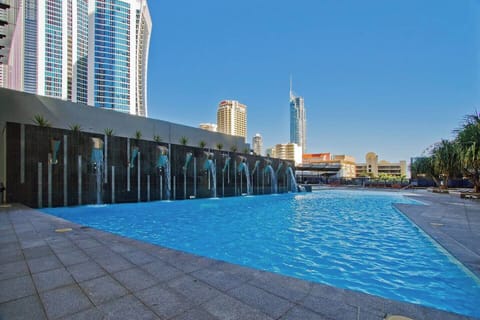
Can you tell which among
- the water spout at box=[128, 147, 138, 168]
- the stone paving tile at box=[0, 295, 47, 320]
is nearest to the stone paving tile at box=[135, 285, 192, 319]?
the stone paving tile at box=[0, 295, 47, 320]

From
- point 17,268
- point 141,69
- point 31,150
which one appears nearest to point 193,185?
point 31,150

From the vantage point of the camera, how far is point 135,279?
2496 millimetres

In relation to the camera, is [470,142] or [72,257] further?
[470,142]

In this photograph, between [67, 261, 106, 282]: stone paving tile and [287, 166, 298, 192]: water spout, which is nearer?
[67, 261, 106, 282]: stone paving tile

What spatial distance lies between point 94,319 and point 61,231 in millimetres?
4012

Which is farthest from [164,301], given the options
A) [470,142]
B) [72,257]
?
[470,142]

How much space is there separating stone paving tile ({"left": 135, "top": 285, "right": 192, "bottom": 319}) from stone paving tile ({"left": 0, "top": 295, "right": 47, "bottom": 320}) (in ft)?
2.40

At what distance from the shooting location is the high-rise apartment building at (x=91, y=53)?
172 ft

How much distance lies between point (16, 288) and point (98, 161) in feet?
36.1

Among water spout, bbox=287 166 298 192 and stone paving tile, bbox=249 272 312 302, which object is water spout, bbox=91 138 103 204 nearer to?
stone paving tile, bbox=249 272 312 302

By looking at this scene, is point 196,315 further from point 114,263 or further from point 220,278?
point 114,263

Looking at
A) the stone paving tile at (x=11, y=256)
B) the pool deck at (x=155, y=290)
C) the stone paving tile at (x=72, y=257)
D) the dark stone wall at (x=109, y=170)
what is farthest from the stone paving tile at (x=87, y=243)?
the dark stone wall at (x=109, y=170)

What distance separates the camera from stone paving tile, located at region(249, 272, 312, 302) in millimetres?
2160

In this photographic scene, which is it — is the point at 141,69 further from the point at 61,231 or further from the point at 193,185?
the point at 61,231
